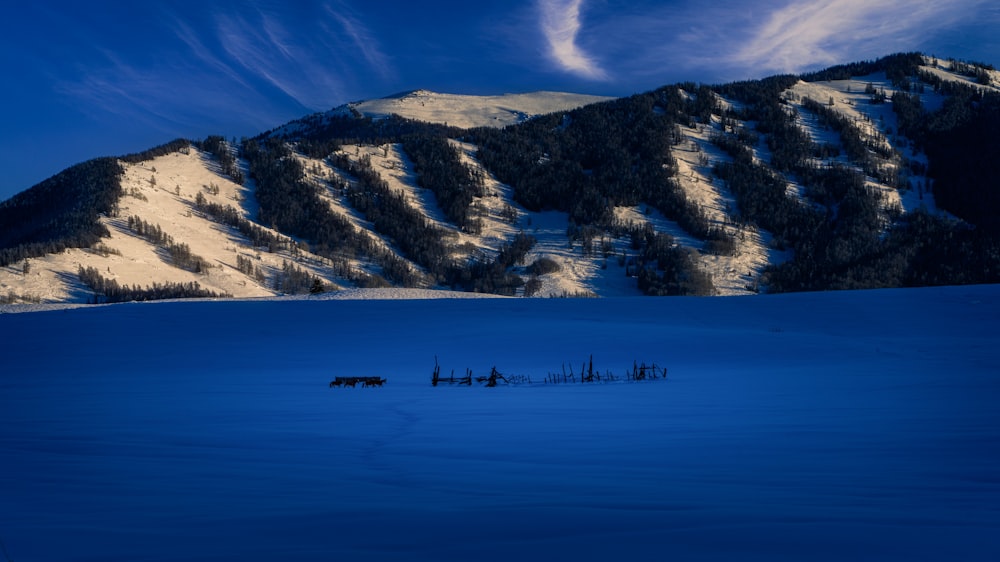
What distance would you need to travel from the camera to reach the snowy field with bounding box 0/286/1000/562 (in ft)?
10.4

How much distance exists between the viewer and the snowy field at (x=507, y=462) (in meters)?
3.17

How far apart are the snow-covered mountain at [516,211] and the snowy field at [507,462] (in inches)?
937

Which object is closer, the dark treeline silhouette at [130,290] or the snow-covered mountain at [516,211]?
the dark treeline silhouette at [130,290]

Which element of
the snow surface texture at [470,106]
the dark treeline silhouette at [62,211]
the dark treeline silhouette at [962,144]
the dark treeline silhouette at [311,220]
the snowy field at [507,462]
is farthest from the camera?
the snow surface texture at [470,106]

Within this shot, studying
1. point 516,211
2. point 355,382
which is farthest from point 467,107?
point 355,382

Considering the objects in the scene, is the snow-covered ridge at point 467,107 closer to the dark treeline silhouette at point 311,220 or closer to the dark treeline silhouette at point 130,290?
the dark treeline silhouette at point 311,220

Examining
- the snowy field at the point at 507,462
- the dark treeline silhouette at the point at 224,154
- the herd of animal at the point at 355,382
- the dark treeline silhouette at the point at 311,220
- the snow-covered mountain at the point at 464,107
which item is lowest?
the snowy field at the point at 507,462

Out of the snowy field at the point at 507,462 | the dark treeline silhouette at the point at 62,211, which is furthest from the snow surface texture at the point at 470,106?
the snowy field at the point at 507,462

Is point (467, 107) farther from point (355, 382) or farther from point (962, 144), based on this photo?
point (355, 382)

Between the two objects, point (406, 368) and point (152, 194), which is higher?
point (152, 194)

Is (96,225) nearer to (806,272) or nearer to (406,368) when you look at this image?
(406,368)

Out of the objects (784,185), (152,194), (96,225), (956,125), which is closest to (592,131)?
(784,185)

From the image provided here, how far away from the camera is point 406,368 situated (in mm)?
14266

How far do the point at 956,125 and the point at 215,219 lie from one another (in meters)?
60.4
